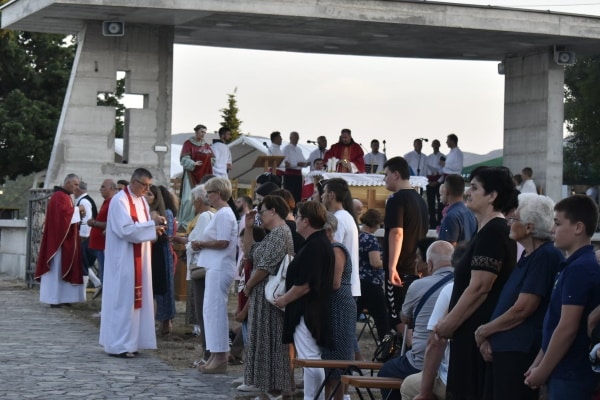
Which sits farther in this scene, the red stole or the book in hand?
the book in hand

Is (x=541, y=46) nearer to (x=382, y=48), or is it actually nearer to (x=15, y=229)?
(x=382, y=48)

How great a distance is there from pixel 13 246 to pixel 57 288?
26.2 ft

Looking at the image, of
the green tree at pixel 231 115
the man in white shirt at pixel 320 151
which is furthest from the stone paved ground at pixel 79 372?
the green tree at pixel 231 115

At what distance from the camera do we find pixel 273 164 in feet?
87.0

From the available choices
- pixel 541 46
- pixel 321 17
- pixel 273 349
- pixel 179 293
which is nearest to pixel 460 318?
pixel 273 349

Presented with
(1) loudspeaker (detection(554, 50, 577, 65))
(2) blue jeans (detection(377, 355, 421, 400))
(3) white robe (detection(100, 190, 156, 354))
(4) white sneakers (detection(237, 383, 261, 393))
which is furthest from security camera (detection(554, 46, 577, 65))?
(2) blue jeans (detection(377, 355, 421, 400))

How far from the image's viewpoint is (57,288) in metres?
20.0

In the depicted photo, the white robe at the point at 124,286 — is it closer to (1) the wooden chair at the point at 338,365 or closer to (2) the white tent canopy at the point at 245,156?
(1) the wooden chair at the point at 338,365

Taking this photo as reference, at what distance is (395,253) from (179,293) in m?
8.46

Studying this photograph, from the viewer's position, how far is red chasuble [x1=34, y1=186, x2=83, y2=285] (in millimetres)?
19922

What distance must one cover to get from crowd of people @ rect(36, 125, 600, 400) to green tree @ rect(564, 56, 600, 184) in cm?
2698

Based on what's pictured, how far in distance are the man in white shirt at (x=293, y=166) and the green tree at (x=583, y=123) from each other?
1609 cm

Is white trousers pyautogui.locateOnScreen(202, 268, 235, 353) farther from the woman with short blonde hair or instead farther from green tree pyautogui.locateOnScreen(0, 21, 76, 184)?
Result: green tree pyautogui.locateOnScreen(0, 21, 76, 184)

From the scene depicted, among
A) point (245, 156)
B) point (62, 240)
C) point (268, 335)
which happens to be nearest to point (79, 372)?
point (268, 335)
